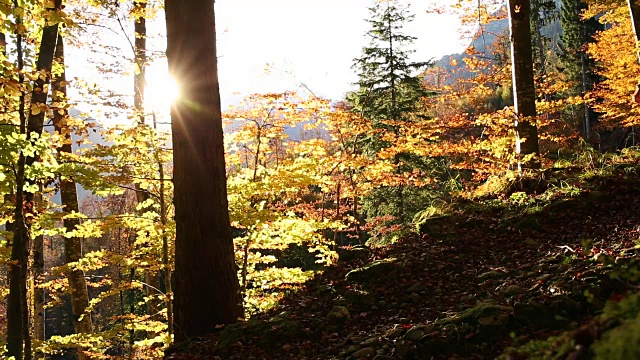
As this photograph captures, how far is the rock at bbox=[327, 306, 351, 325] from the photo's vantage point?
4.28 meters

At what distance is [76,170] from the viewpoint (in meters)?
6.42

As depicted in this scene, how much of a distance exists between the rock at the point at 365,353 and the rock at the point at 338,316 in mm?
1087

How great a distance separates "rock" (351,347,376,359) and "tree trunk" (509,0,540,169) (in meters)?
5.82

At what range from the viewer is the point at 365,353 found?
314 cm

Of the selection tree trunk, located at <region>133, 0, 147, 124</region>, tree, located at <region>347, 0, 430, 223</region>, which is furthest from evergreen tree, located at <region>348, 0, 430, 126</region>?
tree trunk, located at <region>133, 0, 147, 124</region>

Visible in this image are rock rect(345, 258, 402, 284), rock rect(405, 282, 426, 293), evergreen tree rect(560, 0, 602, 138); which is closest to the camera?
rock rect(405, 282, 426, 293)

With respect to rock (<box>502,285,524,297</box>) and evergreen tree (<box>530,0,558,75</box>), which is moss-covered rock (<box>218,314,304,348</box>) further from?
evergreen tree (<box>530,0,558,75</box>)

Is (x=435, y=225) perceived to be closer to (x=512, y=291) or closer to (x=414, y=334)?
(x=512, y=291)

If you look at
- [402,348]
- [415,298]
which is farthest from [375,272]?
[402,348]

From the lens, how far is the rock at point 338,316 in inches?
169

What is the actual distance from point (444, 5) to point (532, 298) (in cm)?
832

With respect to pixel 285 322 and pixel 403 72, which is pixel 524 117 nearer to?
pixel 285 322

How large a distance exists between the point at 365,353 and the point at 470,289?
1.61 metres

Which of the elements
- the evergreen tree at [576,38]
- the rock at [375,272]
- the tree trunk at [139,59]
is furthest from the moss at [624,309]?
the evergreen tree at [576,38]
